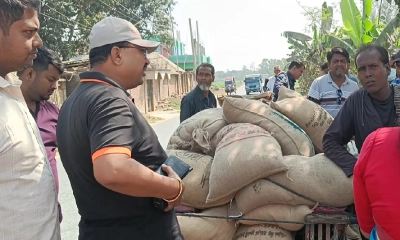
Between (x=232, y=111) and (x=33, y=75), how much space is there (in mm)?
1406

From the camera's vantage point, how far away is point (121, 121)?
1.48 meters

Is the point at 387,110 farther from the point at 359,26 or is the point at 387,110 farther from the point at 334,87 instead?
the point at 359,26

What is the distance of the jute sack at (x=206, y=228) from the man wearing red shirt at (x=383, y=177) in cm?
115

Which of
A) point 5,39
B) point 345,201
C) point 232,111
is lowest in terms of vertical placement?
point 345,201

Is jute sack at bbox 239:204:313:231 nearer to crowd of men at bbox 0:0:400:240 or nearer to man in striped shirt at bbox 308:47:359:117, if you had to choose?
crowd of men at bbox 0:0:400:240

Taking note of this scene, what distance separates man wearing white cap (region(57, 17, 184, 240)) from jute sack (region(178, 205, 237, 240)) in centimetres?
70

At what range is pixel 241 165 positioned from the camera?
7.84ft

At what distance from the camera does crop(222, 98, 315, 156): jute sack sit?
2764mm

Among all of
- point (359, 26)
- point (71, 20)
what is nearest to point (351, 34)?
point (359, 26)

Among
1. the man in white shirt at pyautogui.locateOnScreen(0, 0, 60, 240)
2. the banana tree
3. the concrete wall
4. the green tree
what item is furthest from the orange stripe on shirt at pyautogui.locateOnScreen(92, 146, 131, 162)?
the green tree

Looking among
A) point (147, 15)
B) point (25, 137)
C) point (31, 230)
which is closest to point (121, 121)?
point (25, 137)

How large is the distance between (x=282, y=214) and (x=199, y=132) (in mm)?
865

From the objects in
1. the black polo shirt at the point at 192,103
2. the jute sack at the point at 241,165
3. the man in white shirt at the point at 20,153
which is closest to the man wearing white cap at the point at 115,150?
the man in white shirt at the point at 20,153

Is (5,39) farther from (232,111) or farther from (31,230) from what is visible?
(232,111)
